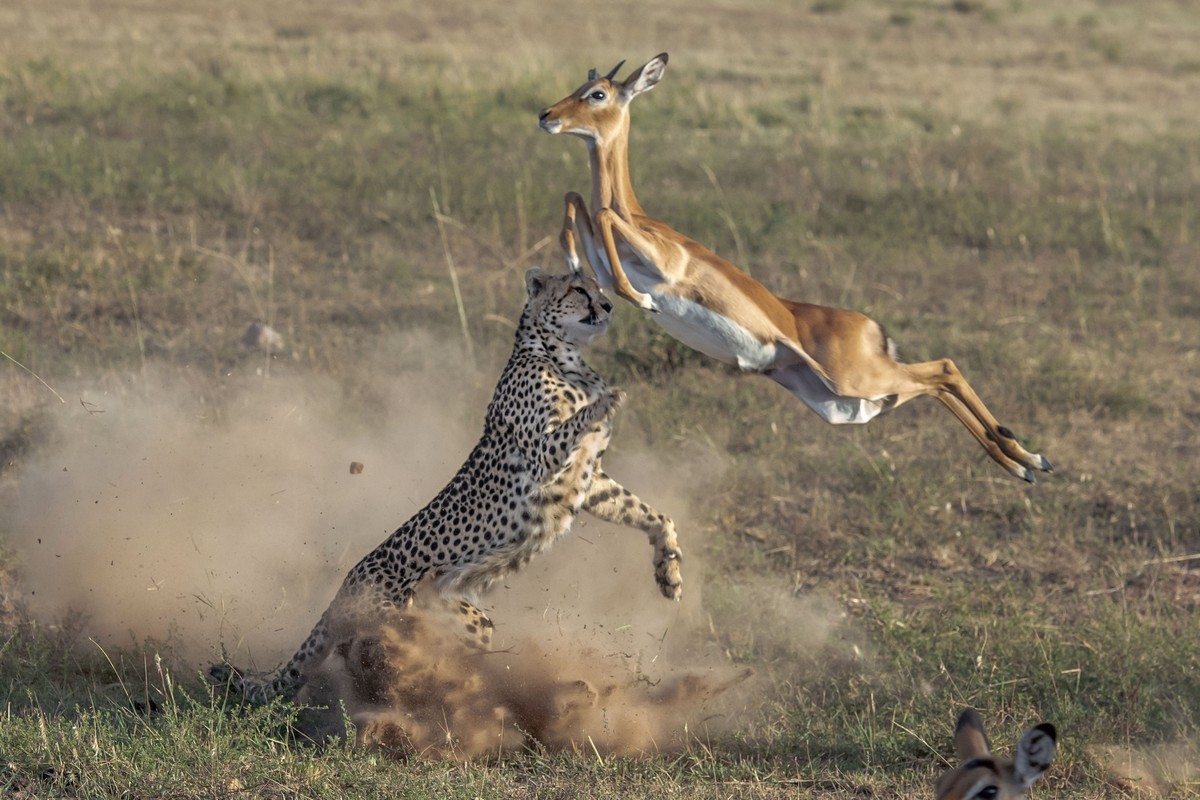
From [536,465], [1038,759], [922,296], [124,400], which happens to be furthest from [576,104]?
[922,296]

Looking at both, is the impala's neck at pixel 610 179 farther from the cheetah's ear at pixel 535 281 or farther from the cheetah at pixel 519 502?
the cheetah's ear at pixel 535 281

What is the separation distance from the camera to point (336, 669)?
16.9ft

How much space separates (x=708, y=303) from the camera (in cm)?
468

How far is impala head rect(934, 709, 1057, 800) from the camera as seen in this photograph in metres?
3.31

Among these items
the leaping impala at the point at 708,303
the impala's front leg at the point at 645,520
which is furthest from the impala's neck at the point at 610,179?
the impala's front leg at the point at 645,520

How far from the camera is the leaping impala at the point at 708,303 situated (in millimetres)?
4637

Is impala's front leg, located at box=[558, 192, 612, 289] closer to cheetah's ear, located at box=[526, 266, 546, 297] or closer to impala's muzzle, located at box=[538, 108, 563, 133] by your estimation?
impala's muzzle, located at box=[538, 108, 563, 133]

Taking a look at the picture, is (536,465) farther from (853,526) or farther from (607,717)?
(853,526)

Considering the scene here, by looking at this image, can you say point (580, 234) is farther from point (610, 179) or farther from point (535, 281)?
point (535, 281)

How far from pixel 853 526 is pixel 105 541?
3.20 meters

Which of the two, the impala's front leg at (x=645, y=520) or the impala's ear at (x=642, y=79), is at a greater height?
the impala's ear at (x=642, y=79)

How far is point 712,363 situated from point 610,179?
3.98 meters

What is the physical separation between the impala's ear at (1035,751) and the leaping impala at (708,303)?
5.39ft

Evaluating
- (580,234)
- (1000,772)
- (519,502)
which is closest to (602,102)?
(580,234)
